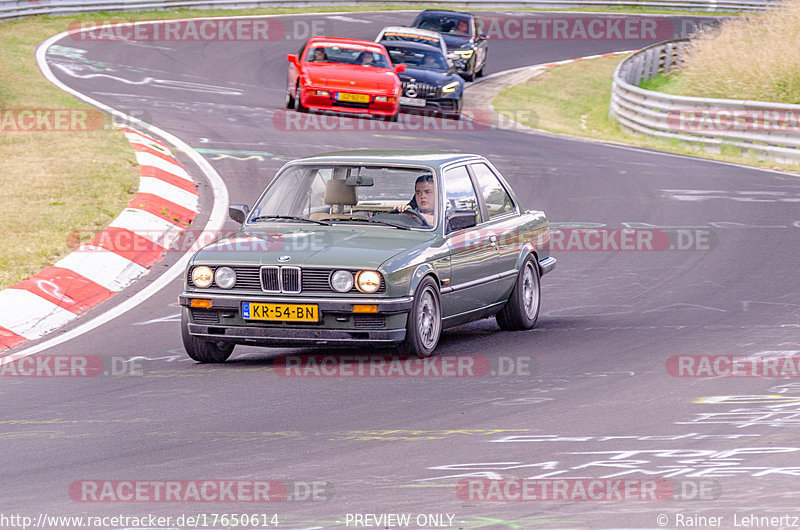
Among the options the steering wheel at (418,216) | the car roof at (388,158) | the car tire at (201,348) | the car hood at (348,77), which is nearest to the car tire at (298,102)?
the car hood at (348,77)

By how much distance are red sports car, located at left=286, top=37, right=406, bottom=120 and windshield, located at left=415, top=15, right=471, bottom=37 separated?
1177cm

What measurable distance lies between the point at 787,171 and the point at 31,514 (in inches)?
701

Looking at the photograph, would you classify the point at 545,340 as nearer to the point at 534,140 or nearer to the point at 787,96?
the point at 534,140

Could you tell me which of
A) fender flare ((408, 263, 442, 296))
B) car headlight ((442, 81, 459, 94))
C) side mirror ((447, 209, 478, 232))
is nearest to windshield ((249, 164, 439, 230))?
side mirror ((447, 209, 478, 232))

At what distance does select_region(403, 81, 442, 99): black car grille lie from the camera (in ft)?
87.0

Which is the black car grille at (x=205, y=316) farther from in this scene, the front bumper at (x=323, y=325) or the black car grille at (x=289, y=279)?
the black car grille at (x=289, y=279)

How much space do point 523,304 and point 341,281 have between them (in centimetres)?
221

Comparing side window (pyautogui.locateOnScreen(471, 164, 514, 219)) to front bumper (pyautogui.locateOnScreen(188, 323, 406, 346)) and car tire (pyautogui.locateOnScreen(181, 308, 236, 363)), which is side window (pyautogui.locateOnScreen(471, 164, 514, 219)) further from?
car tire (pyautogui.locateOnScreen(181, 308, 236, 363))

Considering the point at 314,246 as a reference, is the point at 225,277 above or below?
below

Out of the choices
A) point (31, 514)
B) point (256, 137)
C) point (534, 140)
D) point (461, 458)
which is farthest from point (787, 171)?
point (31, 514)

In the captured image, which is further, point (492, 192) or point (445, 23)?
point (445, 23)

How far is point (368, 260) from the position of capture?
8586 millimetres

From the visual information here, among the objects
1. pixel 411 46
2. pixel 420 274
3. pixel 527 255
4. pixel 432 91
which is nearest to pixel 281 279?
pixel 420 274

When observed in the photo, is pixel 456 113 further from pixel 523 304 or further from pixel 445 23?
pixel 523 304
